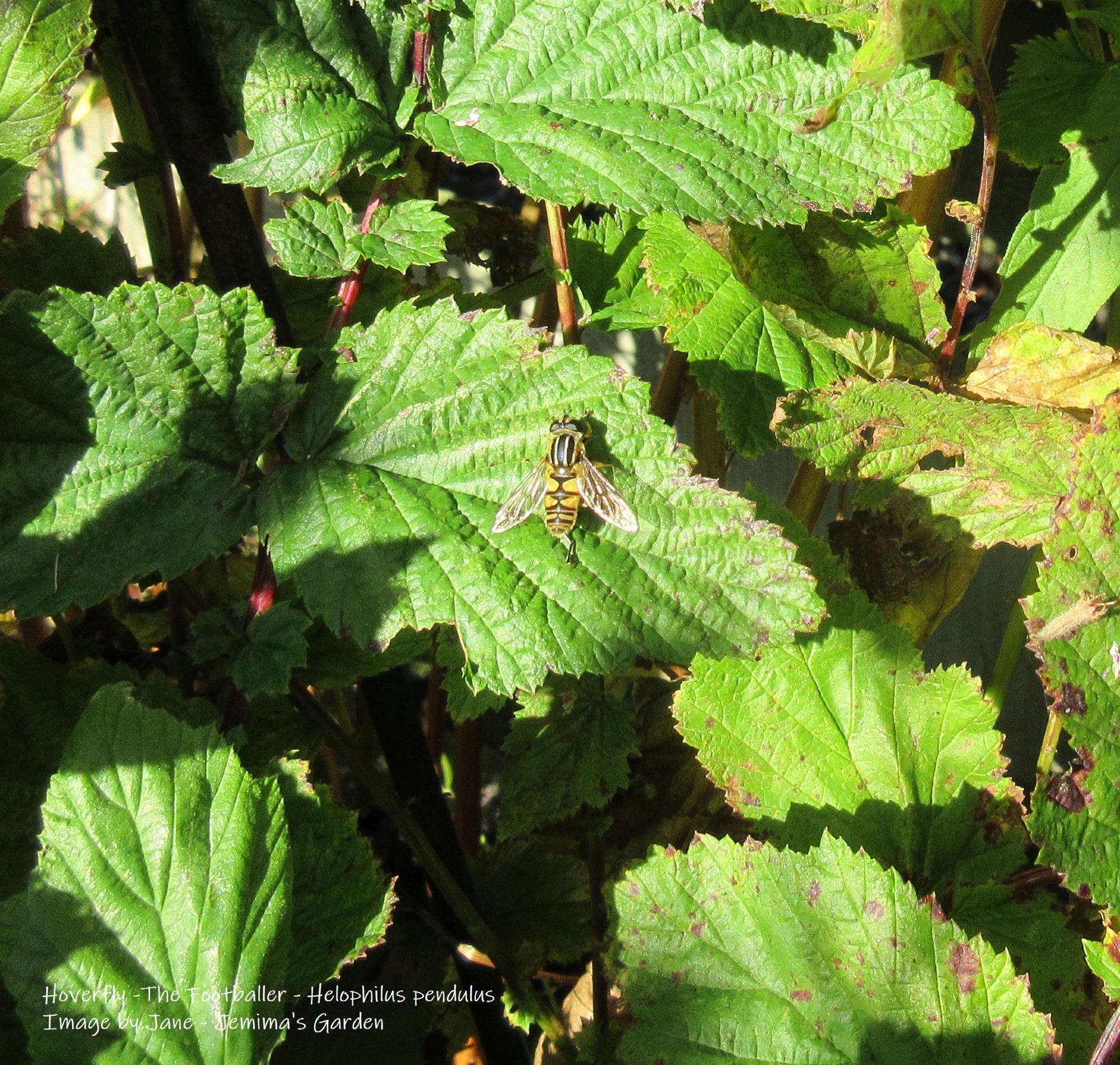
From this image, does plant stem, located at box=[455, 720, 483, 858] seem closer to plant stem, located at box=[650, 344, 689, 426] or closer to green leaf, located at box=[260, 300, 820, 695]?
plant stem, located at box=[650, 344, 689, 426]

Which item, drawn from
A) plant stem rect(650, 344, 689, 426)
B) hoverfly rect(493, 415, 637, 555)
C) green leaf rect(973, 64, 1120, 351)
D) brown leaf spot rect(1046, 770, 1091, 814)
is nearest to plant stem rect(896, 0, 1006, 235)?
green leaf rect(973, 64, 1120, 351)

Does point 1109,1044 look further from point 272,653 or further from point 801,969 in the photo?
point 272,653

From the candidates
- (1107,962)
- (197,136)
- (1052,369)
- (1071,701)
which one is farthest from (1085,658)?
(197,136)

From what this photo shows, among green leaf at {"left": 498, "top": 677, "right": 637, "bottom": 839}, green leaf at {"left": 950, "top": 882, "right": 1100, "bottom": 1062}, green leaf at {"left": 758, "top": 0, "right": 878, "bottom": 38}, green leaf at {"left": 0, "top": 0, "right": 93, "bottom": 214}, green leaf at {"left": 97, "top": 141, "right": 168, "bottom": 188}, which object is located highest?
green leaf at {"left": 0, "top": 0, "right": 93, "bottom": 214}

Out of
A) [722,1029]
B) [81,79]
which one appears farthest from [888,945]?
[81,79]

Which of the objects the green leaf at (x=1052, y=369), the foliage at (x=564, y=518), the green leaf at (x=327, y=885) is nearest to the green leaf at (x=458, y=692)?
the foliage at (x=564, y=518)

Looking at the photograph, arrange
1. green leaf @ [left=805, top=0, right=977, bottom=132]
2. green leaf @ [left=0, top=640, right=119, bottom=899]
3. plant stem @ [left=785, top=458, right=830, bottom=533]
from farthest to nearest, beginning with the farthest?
1. plant stem @ [left=785, top=458, right=830, bottom=533]
2. green leaf @ [left=0, top=640, right=119, bottom=899]
3. green leaf @ [left=805, top=0, right=977, bottom=132]
